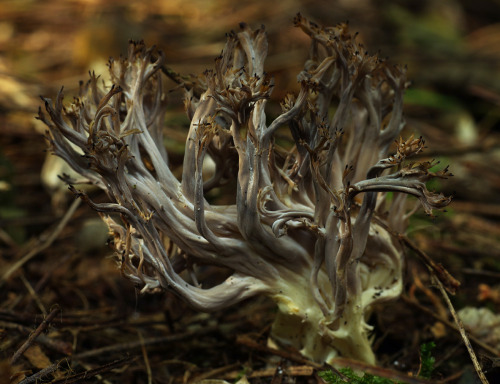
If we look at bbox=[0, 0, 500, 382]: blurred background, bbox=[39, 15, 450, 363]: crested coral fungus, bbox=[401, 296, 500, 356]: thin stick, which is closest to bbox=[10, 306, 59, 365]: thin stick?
bbox=[0, 0, 500, 382]: blurred background

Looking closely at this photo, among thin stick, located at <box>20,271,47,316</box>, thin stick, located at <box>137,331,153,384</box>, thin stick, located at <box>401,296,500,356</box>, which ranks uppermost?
thin stick, located at <box>20,271,47,316</box>

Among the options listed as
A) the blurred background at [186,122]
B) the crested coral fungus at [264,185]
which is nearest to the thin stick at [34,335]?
the blurred background at [186,122]

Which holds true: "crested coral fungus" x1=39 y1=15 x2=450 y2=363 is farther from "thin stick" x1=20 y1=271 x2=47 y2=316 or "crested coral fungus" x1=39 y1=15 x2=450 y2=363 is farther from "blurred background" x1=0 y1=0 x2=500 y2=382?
"thin stick" x1=20 y1=271 x2=47 y2=316

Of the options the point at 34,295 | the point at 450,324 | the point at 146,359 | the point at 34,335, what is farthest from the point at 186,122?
the point at 450,324

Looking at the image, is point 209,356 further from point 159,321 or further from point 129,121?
point 129,121

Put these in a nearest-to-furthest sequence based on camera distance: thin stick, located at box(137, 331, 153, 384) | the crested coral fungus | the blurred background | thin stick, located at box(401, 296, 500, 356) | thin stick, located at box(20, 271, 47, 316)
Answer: the crested coral fungus → thin stick, located at box(137, 331, 153, 384) → thin stick, located at box(401, 296, 500, 356) → thin stick, located at box(20, 271, 47, 316) → the blurred background

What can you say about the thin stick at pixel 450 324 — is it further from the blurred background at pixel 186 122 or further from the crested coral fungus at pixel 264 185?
the crested coral fungus at pixel 264 185

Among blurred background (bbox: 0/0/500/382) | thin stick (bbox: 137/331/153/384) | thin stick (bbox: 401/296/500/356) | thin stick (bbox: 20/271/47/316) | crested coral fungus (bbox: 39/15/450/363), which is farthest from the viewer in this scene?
blurred background (bbox: 0/0/500/382)

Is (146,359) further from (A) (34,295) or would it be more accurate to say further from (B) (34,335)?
(A) (34,295)
